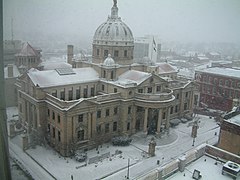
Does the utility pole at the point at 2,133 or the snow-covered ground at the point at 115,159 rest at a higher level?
the utility pole at the point at 2,133

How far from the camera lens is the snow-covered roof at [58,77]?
14.3 m

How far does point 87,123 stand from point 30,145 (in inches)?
124

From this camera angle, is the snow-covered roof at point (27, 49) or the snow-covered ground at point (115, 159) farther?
the snow-covered ground at point (115, 159)

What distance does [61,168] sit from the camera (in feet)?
38.3

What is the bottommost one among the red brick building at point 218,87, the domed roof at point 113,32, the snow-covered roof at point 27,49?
the red brick building at point 218,87

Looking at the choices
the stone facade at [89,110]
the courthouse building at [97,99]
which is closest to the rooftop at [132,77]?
the courthouse building at [97,99]

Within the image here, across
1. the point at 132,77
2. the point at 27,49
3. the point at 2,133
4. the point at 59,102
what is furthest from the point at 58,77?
the point at 2,133

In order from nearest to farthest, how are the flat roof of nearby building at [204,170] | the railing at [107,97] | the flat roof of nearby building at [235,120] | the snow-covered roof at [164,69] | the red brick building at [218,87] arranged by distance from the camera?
the flat roof of nearby building at [204,170] < the flat roof of nearby building at [235,120] < the railing at [107,97] < the red brick building at [218,87] < the snow-covered roof at [164,69]

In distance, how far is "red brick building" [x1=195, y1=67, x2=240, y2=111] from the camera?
68.3ft

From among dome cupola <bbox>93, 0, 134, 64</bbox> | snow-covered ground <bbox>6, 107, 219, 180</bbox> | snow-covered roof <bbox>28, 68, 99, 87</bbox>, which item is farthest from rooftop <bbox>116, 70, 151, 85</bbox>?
snow-covered ground <bbox>6, 107, 219, 180</bbox>

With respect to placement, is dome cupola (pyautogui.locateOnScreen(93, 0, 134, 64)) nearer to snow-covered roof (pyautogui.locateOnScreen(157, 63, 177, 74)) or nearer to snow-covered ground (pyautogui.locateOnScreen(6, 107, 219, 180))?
snow-covered roof (pyautogui.locateOnScreen(157, 63, 177, 74))

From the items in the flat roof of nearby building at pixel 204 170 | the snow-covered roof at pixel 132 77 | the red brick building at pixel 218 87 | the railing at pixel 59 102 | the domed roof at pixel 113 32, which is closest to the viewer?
the flat roof of nearby building at pixel 204 170

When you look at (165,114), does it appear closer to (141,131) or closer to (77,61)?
(141,131)

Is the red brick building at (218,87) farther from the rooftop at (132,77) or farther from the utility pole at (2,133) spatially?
the utility pole at (2,133)
